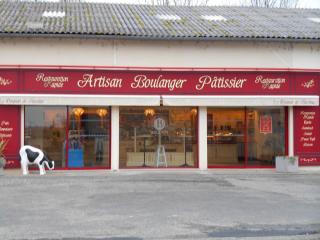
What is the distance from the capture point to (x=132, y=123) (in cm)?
1877

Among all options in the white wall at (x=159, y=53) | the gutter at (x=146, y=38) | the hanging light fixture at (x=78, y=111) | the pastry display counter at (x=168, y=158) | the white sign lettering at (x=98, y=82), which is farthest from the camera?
the pastry display counter at (x=168, y=158)

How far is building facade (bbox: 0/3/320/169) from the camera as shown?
1791 centimetres

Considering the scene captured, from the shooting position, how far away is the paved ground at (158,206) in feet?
29.8

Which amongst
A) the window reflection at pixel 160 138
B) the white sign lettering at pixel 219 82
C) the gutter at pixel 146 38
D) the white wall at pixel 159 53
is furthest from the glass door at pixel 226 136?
the gutter at pixel 146 38

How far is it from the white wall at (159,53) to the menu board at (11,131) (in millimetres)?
1635

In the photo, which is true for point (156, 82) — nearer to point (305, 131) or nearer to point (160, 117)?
point (160, 117)

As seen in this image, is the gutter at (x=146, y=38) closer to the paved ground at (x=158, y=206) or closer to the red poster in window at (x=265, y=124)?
the red poster in window at (x=265, y=124)

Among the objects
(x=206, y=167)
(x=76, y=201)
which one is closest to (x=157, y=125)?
(x=206, y=167)

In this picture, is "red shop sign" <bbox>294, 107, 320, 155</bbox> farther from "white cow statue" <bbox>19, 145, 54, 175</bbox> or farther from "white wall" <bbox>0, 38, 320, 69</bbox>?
"white cow statue" <bbox>19, 145, 54, 175</bbox>

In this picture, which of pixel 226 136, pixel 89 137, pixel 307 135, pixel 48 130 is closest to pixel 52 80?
pixel 48 130

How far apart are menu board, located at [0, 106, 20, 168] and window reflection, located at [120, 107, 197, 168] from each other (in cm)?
364

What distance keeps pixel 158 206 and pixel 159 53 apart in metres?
8.26

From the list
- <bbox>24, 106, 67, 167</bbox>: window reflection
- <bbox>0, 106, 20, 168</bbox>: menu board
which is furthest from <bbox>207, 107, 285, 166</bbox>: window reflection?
<bbox>0, 106, 20, 168</bbox>: menu board

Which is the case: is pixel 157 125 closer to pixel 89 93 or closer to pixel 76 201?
pixel 89 93
